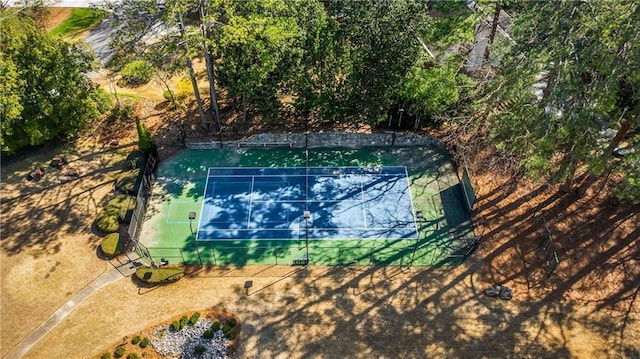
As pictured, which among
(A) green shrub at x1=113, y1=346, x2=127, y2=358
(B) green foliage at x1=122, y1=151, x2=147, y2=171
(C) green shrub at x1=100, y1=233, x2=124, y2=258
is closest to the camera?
(A) green shrub at x1=113, y1=346, x2=127, y2=358

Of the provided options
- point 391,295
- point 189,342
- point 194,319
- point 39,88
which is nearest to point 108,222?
point 194,319

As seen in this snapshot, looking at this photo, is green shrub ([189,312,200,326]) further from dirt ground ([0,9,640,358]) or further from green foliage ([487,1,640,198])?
green foliage ([487,1,640,198])

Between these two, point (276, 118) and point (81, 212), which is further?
point (276, 118)

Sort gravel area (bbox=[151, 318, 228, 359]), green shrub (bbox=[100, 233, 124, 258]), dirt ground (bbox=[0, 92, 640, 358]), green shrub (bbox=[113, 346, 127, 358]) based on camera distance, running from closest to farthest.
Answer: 1. green shrub (bbox=[113, 346, 127, 358])
2. gravel area (bbox=[151, 318, 228, 359])
3. dirt ground (bbox=[0, 92, 640, 358])
4. green shrub (bbox=[100, 233, 124, 258])

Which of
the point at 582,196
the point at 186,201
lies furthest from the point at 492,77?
the point at 186,201

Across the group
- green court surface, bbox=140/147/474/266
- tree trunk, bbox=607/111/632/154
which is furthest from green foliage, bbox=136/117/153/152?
tree trunk, bbox=607/111/632/154

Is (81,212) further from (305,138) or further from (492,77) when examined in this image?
(492,77)

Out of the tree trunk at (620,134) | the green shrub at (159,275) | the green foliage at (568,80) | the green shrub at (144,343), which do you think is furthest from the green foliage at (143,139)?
the tree trunk at (620,134)
